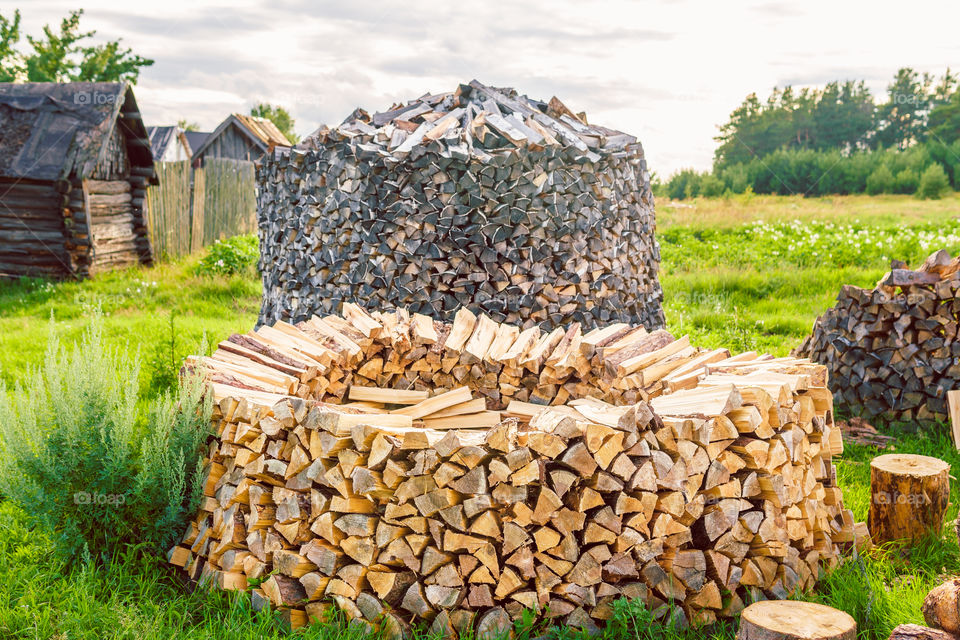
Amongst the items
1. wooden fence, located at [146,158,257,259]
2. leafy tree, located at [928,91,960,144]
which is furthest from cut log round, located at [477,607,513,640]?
leafy tree, located at [928,91,960,144]

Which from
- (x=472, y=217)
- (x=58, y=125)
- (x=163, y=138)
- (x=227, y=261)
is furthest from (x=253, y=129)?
(x=472, y=217)

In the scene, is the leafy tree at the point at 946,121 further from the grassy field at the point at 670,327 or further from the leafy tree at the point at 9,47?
the leafy tree at the point at 9,47

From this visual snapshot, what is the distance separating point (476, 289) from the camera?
5512 millimetres

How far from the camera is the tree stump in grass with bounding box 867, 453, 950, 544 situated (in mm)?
3584

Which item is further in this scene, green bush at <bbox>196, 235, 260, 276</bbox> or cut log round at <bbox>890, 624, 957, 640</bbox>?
green bush at <bbox>196, 235, 260, 276</bbox>

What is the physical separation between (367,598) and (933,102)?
40.6 meters

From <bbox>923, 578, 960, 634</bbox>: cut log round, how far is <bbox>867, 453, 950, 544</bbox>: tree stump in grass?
4.68 feet

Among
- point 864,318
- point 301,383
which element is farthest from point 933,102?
point 301,383

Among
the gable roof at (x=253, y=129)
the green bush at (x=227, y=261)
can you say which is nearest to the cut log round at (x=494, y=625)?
the green bush at (x=227, y=261)

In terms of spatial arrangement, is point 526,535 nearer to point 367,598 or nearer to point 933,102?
point 367,598

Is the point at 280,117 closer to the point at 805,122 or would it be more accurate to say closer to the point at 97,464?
the point at 805,122

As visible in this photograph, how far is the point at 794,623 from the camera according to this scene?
2330 millimetres

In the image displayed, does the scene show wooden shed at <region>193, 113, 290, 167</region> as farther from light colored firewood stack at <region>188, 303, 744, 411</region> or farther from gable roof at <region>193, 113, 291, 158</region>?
light colored firewood stack at <region>188, 303, 744, 411</region>

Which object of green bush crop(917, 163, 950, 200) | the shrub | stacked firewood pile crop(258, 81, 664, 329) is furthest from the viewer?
the shrub
